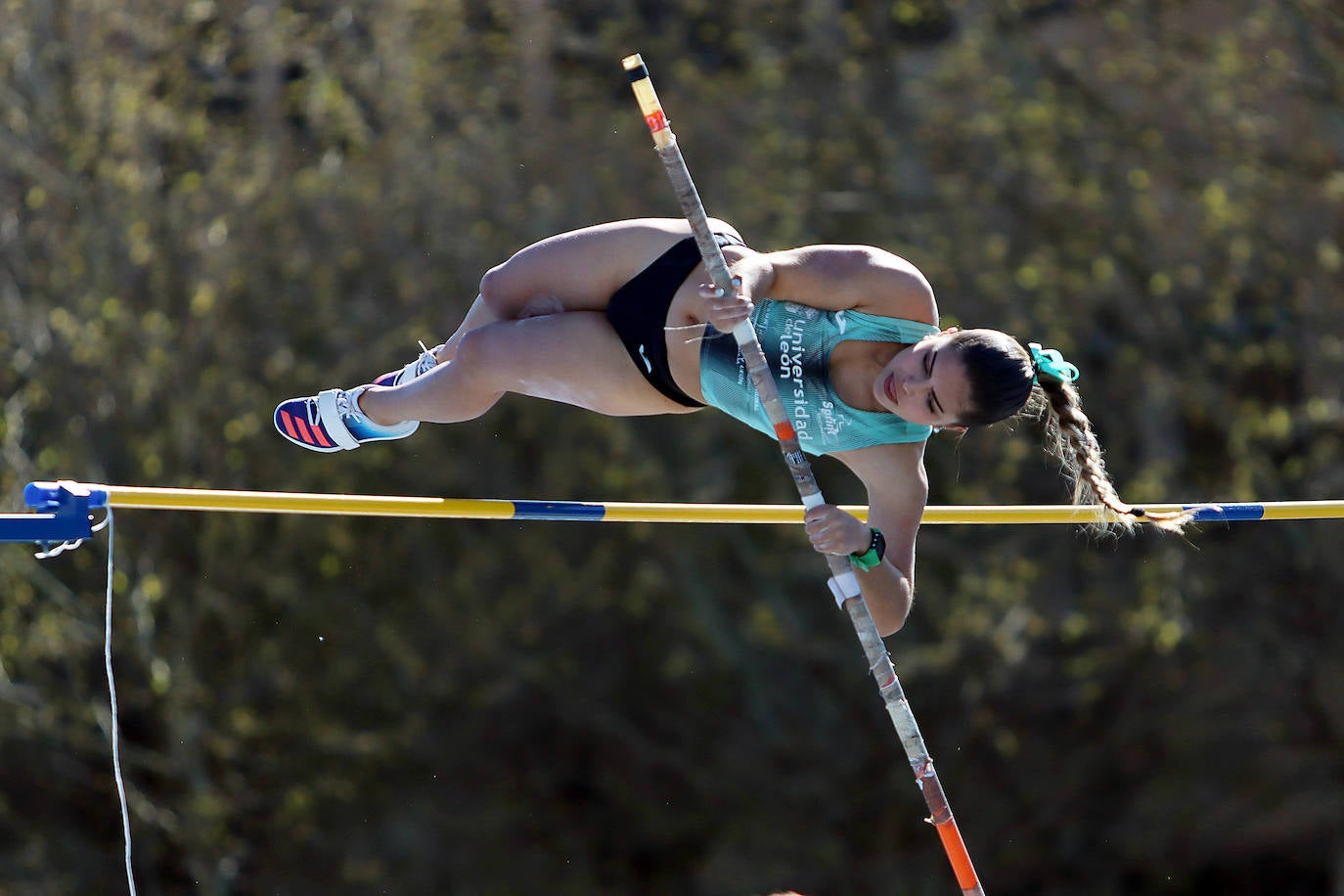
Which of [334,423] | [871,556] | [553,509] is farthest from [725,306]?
[334,423]

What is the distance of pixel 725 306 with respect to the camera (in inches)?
102

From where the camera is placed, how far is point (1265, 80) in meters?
6.65

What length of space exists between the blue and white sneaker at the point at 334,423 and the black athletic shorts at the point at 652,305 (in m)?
0.56

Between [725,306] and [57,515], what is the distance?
1415mm

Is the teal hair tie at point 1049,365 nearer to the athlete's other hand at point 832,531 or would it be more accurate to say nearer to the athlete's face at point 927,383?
the athlete's face at point 927,383

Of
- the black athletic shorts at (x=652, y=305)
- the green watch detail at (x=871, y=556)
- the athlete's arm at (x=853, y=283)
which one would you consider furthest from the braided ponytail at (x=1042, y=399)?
the black athletic shorts at (x=652, y=305)

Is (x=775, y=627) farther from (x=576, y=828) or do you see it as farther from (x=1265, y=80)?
(x=1265, y=80)

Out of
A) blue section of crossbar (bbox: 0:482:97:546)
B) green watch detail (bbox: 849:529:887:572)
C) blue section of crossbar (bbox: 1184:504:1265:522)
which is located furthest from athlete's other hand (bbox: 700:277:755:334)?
blue section of crossbar (bbox: 1184:504:1265:522)

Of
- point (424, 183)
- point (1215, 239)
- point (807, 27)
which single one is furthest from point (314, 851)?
point (1215, 239)

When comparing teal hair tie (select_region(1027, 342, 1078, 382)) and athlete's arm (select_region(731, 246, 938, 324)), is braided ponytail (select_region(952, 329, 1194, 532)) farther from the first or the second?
athlete's arm (select_region(731, 246, 938, 324))

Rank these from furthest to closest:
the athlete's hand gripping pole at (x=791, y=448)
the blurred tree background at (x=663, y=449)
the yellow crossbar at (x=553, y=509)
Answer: the blurred tree background at (x=663, y=449), the yellow crossbar at (x=553, y=509), the athlete's hand gripping pole at (x=791, y=448)

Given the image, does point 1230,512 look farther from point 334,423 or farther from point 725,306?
point 334,423

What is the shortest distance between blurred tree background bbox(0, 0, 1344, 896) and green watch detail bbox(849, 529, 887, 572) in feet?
12.6

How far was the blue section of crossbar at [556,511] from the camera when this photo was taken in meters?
3.36
